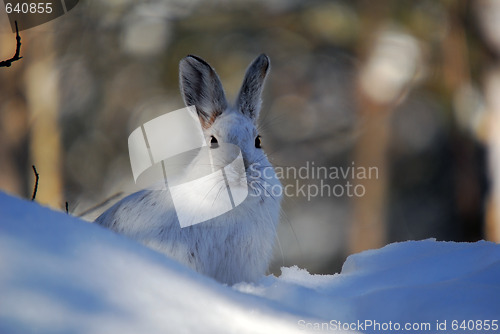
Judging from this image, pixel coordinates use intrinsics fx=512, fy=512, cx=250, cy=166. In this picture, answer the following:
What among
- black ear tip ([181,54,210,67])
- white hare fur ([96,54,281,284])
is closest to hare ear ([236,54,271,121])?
white hare fur ([96,54,281,284])

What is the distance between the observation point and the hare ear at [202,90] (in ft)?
6.06

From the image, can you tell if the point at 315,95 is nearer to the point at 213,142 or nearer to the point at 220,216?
the point at 213,142

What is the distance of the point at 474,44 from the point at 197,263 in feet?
10.5

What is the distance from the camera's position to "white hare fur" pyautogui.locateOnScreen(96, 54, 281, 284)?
1.67 m

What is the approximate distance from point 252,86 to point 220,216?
1.78 ft

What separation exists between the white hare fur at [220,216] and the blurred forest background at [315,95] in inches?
71.5

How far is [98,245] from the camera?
0.76m

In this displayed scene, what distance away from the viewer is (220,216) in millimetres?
1713

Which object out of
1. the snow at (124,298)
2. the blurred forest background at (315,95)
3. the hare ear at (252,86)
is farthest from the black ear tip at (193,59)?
the blurred forest background at (315,95)

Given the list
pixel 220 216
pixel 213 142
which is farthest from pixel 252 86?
pixel 220 216

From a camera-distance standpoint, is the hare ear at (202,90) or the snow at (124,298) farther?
the hare ear at (202,90)

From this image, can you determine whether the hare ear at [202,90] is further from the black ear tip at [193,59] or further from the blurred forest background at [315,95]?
the blurred forest background at [315,95]

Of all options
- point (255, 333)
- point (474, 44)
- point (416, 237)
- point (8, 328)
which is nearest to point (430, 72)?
point (474, 44)

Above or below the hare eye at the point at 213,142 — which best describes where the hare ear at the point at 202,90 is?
above
